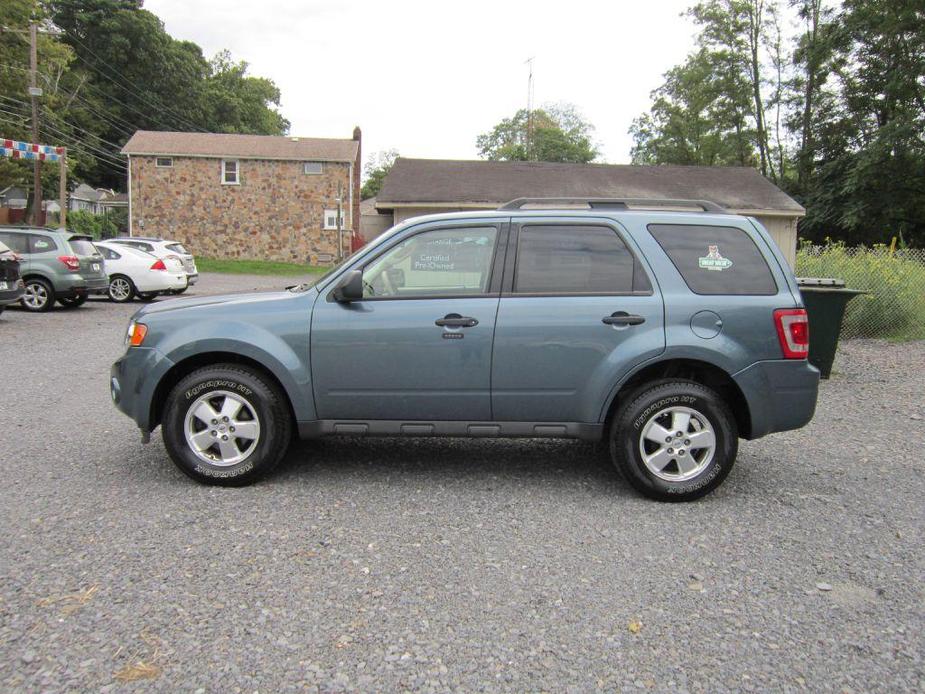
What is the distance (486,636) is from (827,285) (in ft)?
22.3

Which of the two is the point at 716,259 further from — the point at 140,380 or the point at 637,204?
the point at 140,380

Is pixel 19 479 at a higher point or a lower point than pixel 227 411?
lower

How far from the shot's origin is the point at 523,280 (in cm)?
506

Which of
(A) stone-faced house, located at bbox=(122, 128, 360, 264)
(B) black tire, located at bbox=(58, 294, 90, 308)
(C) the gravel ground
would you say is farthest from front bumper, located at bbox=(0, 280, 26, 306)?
(A) stone-faced house, located at bbox=(122, 128, 360, 264)

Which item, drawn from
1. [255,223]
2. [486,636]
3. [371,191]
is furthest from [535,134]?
[486,636]

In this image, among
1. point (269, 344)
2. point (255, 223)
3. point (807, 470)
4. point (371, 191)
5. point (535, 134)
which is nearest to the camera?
point (269, 344)

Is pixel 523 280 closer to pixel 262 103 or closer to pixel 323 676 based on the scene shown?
pixel 323 676

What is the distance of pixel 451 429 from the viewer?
5.02 metres

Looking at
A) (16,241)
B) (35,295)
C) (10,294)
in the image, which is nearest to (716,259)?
(10,294)

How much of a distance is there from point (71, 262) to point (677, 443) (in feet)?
47.7

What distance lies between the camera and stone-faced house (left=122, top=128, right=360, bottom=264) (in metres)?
42.2

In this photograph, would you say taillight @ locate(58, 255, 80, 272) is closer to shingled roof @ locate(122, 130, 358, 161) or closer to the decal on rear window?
the decal on rear window

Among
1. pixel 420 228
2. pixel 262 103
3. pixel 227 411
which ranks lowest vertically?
pixel 227 411

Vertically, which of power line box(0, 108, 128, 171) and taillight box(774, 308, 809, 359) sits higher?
power line box(0, 108, 128, 171)
